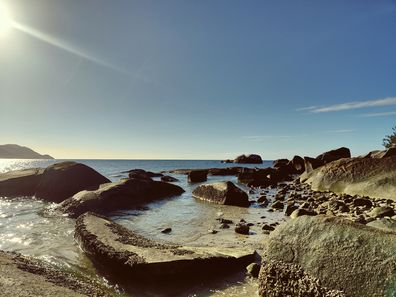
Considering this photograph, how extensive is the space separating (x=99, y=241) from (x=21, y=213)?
29.3ft

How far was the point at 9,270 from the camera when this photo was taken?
5504 mm

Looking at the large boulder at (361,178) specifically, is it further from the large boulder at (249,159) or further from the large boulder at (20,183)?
the large boulder at (249,159)

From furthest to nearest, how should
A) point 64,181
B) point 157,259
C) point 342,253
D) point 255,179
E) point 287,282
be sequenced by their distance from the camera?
point 255,179 → point 64,181 → point 157,259 → point 287,282 → point 342,253

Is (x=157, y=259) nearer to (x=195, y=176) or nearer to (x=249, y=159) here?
(x=195, y=176)

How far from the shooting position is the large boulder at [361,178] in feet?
46.4

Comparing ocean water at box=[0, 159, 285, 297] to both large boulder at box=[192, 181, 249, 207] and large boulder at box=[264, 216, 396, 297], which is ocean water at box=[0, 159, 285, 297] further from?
large boulder at box=[264, 216, 396, 297]

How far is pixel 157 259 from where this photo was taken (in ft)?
21.0

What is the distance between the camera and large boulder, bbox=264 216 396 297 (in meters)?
3.80

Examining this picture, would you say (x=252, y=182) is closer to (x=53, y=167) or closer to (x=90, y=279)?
(x=53, y=167)

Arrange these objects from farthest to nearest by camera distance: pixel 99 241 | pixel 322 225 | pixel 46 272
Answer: pixel 99 241 → pixel 46 272 → pixel 322 225

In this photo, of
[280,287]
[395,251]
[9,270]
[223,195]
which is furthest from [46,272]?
[223,195]

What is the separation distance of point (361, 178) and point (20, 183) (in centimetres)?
2174

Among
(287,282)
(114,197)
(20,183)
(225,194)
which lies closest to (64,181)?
(20,183)

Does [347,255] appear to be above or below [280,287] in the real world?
above
